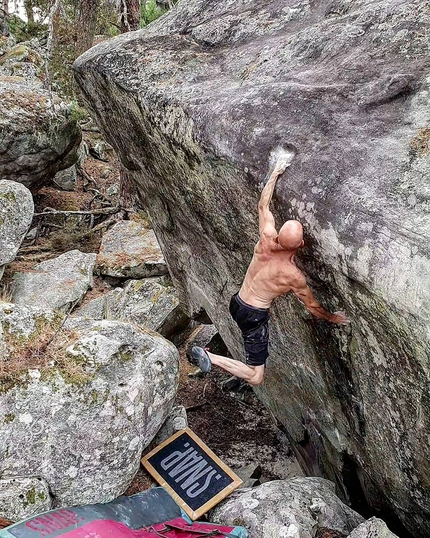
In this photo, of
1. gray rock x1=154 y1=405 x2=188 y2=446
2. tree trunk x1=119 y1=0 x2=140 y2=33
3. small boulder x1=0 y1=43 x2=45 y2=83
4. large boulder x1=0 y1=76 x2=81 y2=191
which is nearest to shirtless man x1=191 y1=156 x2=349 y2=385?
gray rock x1=154 y1=405 x2=188 y2=446

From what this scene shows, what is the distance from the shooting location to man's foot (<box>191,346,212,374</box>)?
21.7 ft

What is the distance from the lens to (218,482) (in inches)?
277

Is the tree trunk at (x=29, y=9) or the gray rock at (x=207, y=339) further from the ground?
the tree trunk at (x=29, y=9)

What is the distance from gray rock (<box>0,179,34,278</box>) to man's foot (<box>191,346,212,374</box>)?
25.9 ft

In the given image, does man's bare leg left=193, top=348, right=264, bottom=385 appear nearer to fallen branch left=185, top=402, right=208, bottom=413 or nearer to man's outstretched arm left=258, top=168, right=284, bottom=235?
man's outstretched arm left=258, top=168, right=284, bottom=235

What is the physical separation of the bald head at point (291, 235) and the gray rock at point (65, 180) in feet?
56.7

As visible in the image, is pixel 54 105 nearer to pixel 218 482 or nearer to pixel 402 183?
pixel 218 482

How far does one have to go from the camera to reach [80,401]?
629 centimetres

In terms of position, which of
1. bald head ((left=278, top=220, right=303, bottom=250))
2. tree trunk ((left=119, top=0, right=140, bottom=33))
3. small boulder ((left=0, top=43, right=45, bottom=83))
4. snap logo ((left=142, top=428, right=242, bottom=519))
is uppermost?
small boulder ((left=0, top=43, right=45, bottom=83))

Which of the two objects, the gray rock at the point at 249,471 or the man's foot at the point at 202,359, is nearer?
the man's foot at the point at 202,359

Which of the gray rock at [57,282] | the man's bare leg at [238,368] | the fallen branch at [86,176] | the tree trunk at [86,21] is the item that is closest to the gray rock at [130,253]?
the gray rock at [57,282]

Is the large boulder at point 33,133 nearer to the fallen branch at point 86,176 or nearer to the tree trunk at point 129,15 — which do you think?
the tree trunk at point 129,15

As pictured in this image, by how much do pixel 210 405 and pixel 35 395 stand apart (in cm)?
571

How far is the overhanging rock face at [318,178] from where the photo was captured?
4.67 meters
